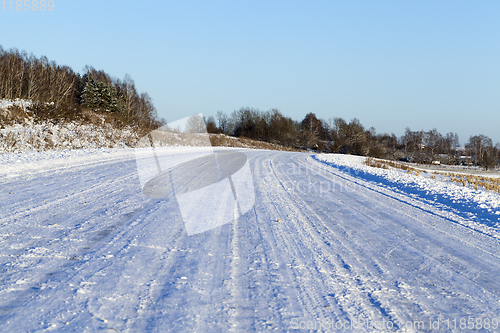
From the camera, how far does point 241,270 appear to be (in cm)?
347


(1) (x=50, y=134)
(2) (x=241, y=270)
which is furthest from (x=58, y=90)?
(2) (x=241, y=270)

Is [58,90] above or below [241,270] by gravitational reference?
above

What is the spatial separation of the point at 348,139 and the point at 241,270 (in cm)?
7438

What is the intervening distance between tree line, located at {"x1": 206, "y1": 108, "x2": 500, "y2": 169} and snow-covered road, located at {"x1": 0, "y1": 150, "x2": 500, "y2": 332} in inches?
2480

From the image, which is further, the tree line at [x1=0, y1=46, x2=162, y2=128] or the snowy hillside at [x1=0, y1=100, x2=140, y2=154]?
the tree line at [x1=0, y1=46, x2=162, y2=128]

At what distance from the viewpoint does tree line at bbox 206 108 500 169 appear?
70419 millimetres

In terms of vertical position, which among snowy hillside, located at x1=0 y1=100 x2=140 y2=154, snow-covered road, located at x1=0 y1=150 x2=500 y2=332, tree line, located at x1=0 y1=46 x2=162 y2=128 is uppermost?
tree line, located at x1=0 y1=46 x2=162 y2=128

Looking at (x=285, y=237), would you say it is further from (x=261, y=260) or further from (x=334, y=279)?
(x=334, y=279)

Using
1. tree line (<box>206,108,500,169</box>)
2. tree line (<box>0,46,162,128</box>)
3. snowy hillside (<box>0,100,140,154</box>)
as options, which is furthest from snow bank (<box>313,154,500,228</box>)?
tree line (<box>206,108,500,169</box>)

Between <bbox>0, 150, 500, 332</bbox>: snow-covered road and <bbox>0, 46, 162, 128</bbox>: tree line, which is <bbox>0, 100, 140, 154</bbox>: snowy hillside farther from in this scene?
<bbox>0, 150, 500, 332</bbox>: snow-covered road

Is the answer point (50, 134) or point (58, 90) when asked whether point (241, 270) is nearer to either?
point (50, 134)

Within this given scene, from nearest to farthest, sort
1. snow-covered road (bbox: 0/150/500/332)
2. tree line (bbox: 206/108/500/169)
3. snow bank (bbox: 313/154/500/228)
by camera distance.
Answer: snow-covered road (bbox: 0/150/500/332) → snow bank (bbox: 313/154/500/228) → tree line (bbox: 206/108/500/169)

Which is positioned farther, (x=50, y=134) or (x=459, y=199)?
(x=50, y=134)

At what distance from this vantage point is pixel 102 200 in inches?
259
